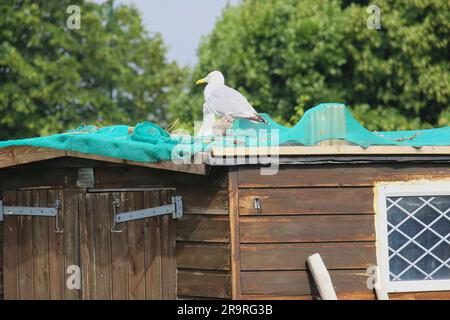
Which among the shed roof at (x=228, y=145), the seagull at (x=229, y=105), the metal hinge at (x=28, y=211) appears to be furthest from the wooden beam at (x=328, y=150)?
the metal hinge at (x=28, y=211)

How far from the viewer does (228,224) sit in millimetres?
7887

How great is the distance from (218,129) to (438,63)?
49.4 ft

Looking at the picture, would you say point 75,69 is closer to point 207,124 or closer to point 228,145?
point 207,124

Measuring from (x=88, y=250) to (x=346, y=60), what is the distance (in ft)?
51.5

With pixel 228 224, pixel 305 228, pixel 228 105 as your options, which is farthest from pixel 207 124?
pixel 305 228

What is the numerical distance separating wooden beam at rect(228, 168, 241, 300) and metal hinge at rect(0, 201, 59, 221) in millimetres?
1786

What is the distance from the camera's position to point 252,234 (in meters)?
7.86

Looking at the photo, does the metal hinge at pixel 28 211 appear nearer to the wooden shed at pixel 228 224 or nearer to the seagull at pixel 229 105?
the wooden shed at pixel 228 224

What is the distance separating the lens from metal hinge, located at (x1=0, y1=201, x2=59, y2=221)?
8531 millimetres

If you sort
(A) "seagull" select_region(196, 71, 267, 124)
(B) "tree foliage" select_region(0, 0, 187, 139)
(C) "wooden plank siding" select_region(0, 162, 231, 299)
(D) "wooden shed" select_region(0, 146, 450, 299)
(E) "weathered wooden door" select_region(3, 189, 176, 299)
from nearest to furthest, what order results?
(D) "wooden shed" select_region(0, 146, 450, 299) → (C) "wooden plank siding" select_region(0, 162, 231, 299) → (E) "weathered wooden door" select_region(3, 189, 176, 299) → (A) "seagull" select_region(196, 71, 267, 124) → (B) "tree foliage" select_region(0, 0, 187, 139)

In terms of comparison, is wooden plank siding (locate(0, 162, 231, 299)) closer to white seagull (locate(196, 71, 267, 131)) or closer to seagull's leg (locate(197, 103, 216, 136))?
seagull's leg (locate(197, 103, 216, 136))

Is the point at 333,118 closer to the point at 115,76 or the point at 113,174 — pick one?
the point at 113,174

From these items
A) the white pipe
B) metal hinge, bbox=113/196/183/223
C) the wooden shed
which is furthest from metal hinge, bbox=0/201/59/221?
the white pipe
